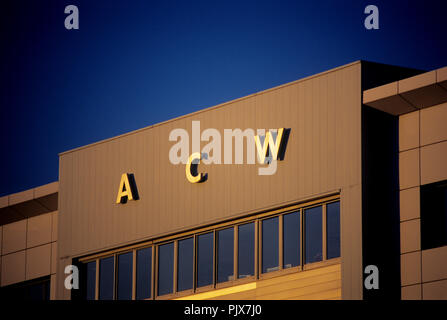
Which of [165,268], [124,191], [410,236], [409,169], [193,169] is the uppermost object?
[193,169]

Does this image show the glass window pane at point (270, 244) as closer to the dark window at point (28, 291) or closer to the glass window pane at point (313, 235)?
the glass window pane at point (313, 235)

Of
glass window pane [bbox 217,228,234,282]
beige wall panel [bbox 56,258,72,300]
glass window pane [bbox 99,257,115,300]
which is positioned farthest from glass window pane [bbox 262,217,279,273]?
beige wall panel [bbox 56,258,72,300]

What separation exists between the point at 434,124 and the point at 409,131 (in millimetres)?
925

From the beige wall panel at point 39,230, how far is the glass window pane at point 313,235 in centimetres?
1274

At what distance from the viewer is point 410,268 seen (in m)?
32.5

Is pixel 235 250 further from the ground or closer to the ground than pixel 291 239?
closer to the ground

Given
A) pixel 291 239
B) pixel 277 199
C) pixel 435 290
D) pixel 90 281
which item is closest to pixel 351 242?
pixel 291 239

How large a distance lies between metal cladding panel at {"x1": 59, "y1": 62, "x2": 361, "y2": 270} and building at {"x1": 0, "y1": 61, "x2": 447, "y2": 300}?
0.15 ft

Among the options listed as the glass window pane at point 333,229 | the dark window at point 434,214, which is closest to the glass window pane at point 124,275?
the glass window pane at point 333,229

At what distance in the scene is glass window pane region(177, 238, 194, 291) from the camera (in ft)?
123

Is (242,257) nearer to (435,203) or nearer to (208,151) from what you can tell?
(208,151)

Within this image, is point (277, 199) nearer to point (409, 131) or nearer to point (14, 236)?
point (409, 131)
